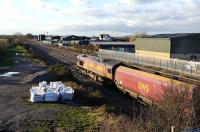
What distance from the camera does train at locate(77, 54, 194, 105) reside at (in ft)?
90.1

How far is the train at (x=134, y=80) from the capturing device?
27.5 metres

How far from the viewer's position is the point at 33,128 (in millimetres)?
Answer: 23203

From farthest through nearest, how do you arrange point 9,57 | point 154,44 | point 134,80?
point 9,57 → point 154,44 → point 134,80

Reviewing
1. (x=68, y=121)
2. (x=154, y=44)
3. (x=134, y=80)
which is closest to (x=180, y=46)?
(x=154, y=44)

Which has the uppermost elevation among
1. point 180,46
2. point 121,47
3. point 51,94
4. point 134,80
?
point 180,46

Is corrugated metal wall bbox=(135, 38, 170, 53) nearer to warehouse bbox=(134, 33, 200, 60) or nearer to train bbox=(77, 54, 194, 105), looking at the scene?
warehouse bbox=(134, 33, 200, 60)

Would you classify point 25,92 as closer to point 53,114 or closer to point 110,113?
point 53,114

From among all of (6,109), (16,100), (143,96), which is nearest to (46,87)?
(16,100)

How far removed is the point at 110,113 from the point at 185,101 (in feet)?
29.9

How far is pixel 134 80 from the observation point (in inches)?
1342

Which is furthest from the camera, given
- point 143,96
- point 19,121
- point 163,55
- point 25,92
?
point 163,55

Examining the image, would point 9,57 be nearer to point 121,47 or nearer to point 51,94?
point 121,47

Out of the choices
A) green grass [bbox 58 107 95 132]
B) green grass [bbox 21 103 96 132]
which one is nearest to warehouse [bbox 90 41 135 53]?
green grass [bbox 21 103 96 132]

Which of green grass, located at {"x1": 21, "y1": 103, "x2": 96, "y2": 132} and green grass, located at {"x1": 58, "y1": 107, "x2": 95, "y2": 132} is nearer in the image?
green grass, located at {"x1": 21, "y1": 103, "x2": 96, "y2": 132}
